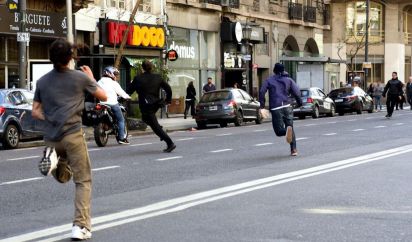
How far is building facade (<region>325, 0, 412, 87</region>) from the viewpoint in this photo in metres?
63.0

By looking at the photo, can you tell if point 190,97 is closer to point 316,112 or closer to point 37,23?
point 316,112

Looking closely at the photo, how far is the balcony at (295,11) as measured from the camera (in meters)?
47.5

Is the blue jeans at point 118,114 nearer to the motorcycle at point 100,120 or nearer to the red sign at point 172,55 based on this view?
the motorcycle at point 100,120

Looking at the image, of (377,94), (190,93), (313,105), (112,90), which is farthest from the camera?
(377,94)

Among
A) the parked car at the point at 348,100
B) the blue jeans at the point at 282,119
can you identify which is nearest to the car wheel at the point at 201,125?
the parked car at the point at 348,100

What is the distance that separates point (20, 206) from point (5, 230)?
151 centimetres

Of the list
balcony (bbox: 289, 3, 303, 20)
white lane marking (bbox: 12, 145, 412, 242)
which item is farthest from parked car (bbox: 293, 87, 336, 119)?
white lane marking (bbox: 12, 145, 412, 242)

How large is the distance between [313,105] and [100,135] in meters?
18.5

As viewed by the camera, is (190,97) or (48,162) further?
(190,97)

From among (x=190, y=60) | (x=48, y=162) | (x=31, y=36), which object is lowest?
(x=48, y=162)

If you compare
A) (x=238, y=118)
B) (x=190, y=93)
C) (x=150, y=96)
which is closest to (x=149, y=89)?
(x=150, y=96)

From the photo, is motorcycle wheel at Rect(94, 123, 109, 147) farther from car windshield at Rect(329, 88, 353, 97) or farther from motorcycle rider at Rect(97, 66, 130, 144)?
car windshield at Rect(329, 88, 353, 97)

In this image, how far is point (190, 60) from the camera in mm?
37156

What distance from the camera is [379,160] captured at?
44.9 feet
